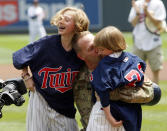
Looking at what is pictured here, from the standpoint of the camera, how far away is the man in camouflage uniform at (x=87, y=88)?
12.0ft

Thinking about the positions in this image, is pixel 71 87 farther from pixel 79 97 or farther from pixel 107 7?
A: pixel 107 7

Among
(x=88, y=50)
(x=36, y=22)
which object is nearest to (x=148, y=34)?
(x=88, y=50)

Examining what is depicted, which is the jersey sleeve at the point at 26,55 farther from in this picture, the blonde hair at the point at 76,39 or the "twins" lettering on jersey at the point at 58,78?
the blonde hair at the point at 76,39

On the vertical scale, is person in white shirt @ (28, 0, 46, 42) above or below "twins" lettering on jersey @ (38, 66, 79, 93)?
below

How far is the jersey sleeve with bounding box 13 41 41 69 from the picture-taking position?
4.17 meters

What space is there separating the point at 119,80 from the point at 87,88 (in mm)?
589

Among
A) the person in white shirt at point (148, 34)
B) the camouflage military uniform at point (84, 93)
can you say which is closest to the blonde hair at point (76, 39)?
the camouflage military uniform at point (84, 93)

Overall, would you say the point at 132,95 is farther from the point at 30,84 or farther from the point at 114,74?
the point at 30,84

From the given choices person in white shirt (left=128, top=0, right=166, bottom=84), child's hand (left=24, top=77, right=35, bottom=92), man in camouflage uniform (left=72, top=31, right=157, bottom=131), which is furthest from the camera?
person in white shirt (left=128, top=0, right=166, bottom=84)

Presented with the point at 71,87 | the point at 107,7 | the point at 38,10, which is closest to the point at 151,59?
the point at 71,87

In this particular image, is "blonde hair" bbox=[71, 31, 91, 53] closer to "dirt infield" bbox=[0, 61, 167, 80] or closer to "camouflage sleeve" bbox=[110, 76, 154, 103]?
"camouflage sleeve" bbox=[110, 76, 154, 103]

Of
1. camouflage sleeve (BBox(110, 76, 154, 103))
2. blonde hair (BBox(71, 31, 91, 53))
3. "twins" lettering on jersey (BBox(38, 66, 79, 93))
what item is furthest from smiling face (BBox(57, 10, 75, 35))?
camouflage sleeve (BBox(110, 76, 154, 103))

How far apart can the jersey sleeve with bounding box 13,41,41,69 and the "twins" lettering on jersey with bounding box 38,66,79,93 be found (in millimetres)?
149

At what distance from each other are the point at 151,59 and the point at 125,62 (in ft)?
19.0
